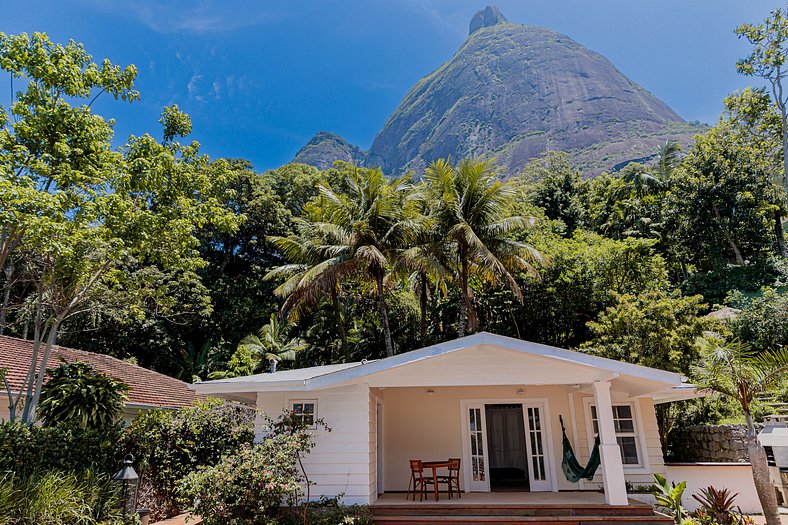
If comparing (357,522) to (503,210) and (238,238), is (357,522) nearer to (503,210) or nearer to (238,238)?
(503,210)

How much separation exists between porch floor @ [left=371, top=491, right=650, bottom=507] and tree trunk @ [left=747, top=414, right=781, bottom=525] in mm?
1666

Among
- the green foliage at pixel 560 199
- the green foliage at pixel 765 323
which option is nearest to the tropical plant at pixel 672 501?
the green foliage at pixel 765 323

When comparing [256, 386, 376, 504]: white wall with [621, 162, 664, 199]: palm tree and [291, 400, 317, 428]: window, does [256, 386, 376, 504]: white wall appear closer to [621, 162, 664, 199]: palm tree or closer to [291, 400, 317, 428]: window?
[291, 400, 317, 428]: window

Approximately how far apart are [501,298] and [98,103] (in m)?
16.9

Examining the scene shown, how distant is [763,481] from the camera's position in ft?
23.8

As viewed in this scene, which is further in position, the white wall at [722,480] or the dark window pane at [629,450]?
the dark window pane at [629,450]

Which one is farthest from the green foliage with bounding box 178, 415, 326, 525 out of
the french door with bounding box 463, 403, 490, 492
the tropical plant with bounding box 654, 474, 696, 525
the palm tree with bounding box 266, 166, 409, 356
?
the palm tree with bounding box 266, 166, 409, 356

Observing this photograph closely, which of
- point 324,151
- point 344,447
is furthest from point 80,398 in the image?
point 324,151

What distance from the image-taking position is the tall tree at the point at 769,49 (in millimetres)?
17469

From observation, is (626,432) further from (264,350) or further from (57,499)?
(264,350)

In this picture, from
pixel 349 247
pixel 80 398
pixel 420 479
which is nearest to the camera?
pixel 80 398

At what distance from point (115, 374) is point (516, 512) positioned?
11.2 metres

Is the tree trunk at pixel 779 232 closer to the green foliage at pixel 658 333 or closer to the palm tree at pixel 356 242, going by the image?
the green foliage at pixel 658 333

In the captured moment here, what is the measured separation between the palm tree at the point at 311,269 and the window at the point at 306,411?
8.10m
